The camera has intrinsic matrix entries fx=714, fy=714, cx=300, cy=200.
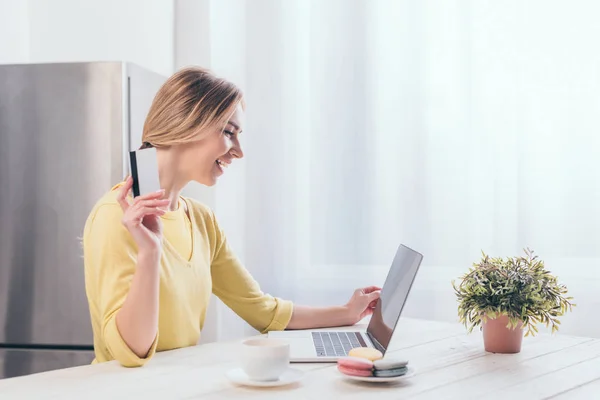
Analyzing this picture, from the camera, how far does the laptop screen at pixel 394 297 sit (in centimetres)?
132

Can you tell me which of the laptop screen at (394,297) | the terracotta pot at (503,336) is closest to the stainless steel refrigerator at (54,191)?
the laptop screen at (394,297)

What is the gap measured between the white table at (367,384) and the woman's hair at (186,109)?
480 mm

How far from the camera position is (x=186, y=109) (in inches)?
62.8

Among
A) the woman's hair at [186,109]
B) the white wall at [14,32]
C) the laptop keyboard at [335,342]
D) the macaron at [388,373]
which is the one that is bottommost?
the laptop keyboard at [335,342]

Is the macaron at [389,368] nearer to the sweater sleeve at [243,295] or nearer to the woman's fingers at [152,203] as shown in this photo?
the woman's fingers at [152,203]

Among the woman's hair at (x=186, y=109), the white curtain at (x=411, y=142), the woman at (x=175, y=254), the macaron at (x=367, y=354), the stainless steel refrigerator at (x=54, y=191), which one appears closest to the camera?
the macaron at (x=367, y=354)

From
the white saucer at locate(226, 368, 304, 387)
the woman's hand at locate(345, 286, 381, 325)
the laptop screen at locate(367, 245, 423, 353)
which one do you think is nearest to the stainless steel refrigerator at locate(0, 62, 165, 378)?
the woman's hand at locate(345, 286, 381, 325)

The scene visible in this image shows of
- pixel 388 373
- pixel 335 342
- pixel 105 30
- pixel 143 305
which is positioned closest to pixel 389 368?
pixel 388 373

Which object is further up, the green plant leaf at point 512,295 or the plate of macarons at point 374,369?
the green plant leaf at point 512,295

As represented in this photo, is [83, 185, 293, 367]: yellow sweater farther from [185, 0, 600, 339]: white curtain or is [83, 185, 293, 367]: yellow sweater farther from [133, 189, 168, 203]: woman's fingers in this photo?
[185, 0, 600, 339]: white curtain

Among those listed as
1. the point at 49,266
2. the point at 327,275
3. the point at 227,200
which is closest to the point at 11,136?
the point at 49,266

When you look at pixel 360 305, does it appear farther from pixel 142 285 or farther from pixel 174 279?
pixel 142 285

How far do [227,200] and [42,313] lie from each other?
82 cm

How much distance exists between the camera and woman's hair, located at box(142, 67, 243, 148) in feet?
5.24
